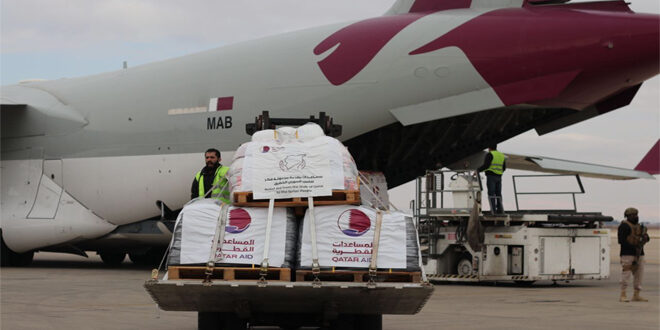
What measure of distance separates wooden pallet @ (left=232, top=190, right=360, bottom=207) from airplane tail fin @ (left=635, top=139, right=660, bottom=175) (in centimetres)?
2480

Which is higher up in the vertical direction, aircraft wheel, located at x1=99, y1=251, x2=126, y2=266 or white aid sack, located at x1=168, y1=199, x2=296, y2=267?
white aid sack, located at x1=168, y1=199, x2=296, y2=267

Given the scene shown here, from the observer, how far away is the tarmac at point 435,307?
433 inches

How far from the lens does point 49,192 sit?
22188 millimetres

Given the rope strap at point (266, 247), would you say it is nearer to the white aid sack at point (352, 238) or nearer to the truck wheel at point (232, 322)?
the white aid sack at point (352, 238)

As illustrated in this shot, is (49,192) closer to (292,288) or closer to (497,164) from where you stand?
(497,164)

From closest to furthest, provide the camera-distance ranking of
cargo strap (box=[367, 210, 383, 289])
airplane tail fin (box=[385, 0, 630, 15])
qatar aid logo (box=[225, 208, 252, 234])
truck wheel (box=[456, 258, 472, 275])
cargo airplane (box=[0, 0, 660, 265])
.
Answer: cargo strap (box=[367, 210, 383, 289]) < qatar aid logo (box=[225, 208, 252, 234]) < cargo airplane (box=[0, 0, 660, 265]) < airplane tail fin (box=[385, 0, 630, 15]) < truck wheel (box=[456, 258, 472, 275])

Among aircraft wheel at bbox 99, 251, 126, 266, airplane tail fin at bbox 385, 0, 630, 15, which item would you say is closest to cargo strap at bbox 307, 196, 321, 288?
airplane tail fin at bbox 385, 0, 630, 15

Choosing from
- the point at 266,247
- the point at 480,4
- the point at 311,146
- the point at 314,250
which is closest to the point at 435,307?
the point at 311,146

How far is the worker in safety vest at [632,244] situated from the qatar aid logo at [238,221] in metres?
8.78

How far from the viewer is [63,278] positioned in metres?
19.1

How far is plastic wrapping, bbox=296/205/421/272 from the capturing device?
8219mm

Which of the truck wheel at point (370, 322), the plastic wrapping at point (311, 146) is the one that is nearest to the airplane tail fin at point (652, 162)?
the plastic wrapping at point (311, 146)

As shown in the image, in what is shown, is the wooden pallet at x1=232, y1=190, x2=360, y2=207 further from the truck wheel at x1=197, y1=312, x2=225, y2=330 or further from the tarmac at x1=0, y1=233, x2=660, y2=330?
the tarmac at x1=0, y1=233, x2=660, y2=330

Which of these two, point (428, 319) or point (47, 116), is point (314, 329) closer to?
point (428, 319)
